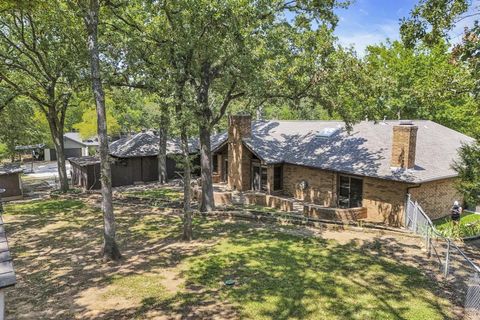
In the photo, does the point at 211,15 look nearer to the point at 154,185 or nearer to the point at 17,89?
the point at 17,89

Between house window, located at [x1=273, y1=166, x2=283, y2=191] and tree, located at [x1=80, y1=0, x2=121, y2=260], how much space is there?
1415cm

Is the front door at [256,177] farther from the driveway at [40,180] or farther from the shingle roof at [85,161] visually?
the driveway at [40,180]

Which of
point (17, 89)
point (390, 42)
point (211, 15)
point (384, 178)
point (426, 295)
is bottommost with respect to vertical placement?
point (426, 295)

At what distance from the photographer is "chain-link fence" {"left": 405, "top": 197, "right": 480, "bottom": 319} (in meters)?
8.32

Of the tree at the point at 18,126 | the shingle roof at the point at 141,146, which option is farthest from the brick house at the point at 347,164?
the tree at the point at 18,126

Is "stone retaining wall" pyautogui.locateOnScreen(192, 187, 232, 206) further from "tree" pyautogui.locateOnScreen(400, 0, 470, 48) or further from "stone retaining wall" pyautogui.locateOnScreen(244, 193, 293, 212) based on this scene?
"tree" pyautogui.locateOnScreen(400, 0, 470, 48)

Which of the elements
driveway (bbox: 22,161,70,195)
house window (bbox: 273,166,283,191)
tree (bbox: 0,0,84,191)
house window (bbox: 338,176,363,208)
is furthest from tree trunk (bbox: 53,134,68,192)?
house window (bbox: 338,176,363,208)

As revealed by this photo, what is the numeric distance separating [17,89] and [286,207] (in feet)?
58.9

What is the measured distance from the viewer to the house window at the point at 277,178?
78.9 feet

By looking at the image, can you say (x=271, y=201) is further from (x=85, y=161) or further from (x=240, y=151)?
(x=85, y=161)

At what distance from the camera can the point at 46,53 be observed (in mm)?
20234

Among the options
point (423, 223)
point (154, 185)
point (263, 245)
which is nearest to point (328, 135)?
point (423, 223)

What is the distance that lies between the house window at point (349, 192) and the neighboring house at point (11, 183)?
2402cm

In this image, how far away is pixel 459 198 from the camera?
2036cm
